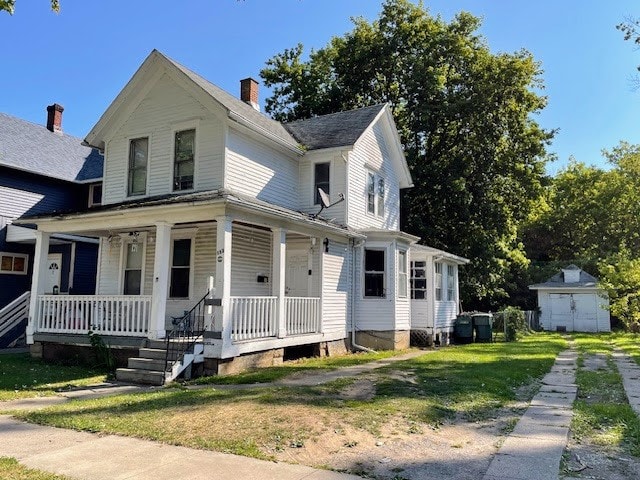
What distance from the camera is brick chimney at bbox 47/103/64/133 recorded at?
2252 cm

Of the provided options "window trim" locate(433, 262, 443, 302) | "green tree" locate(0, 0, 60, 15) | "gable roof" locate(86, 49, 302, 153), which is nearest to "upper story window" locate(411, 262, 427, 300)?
"window trim" locate(433, 262, 443, 302)

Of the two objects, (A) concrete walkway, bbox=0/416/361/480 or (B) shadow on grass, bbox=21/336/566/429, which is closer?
(A) concrete walkway, bbox=0/416/361/480

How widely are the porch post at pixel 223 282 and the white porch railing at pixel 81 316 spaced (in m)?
2.35

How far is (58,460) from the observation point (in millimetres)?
5129

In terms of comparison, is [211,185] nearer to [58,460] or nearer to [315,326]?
[315,326]

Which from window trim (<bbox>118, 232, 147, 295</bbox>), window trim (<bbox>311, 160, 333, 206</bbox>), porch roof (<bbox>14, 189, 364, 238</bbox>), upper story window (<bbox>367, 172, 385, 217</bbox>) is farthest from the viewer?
upper story window (<bbox>367, 172, 385, 217</bbox>)

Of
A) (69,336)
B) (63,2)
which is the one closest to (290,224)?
(69,336)

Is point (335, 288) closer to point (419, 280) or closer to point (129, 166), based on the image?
point (419, 280)

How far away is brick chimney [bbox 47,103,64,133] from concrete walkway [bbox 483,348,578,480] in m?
22.1

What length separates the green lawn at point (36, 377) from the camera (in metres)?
9.08

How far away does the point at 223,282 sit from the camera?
1042cm

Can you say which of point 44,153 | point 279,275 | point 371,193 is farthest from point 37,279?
point 371,193

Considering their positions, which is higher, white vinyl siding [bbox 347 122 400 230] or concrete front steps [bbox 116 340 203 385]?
white vinyl siding [bbox 347 122 400 230]

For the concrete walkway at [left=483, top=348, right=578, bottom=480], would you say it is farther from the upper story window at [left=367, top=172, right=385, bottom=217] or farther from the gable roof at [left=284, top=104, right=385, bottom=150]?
the gable roof at [left=284, top=104, right=385, bottom=150]
